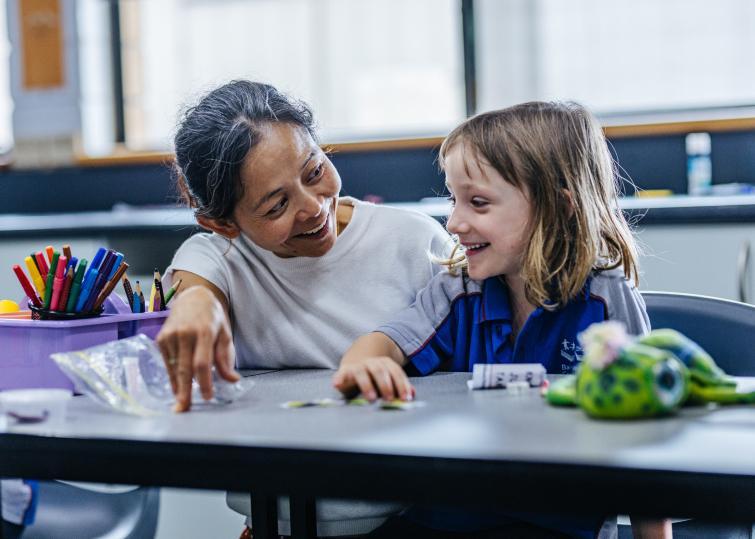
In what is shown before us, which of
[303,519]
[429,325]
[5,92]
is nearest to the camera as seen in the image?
[303,519]

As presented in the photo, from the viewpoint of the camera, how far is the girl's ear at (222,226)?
132 centimetres

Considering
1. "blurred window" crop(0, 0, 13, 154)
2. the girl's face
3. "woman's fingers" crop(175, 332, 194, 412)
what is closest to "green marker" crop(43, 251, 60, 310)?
"woman's fingers" crop(175, 332, 194, 412)

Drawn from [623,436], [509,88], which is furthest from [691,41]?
[623,436]

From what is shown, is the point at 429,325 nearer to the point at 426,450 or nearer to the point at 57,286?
the point at 57,286

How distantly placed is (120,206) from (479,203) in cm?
239

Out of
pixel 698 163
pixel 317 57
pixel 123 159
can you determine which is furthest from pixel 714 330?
pixel 123 159

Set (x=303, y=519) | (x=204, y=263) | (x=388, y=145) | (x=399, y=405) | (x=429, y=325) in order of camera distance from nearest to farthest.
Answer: (x=399, y=405) → (x=303, y=519) → (x=429, y=325) → (x=204, y=263) → (x=388, y=145)

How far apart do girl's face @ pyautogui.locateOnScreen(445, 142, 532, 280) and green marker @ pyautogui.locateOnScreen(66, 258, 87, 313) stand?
16.6 inches

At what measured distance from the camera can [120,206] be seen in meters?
3.35

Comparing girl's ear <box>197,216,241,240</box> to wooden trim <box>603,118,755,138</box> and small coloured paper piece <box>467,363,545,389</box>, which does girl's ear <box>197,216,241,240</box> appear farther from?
wooden trim <box>603,118,755,138</box>

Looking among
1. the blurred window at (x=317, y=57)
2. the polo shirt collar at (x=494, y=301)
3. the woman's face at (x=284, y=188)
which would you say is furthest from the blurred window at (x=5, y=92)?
the polo shirt collar at (x=494, y=301)

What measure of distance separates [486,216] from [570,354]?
A: 0.63ft

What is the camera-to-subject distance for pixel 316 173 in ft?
4.14

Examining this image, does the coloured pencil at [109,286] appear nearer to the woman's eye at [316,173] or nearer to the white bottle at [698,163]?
the woman's eye at [316,173]
